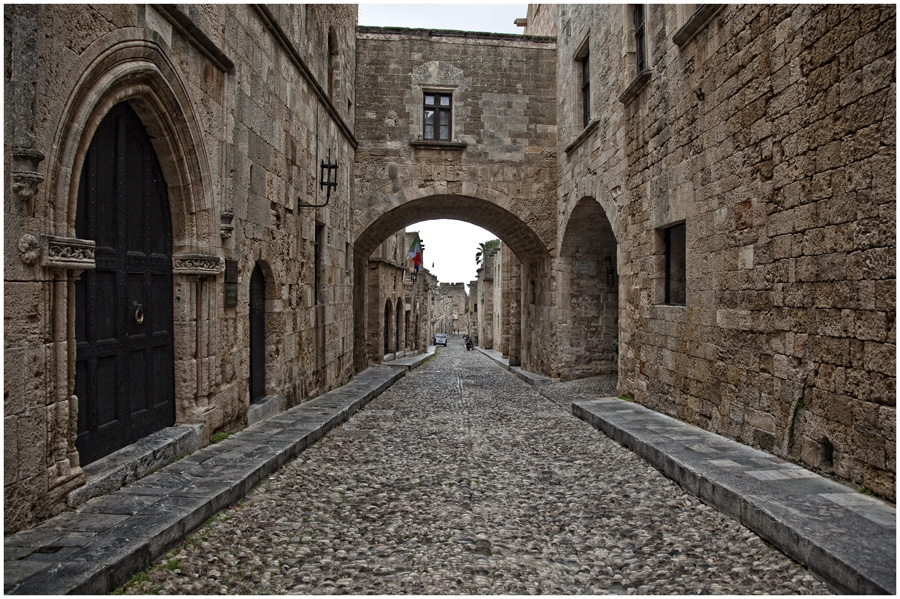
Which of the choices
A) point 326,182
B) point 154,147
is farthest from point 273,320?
point 154,147

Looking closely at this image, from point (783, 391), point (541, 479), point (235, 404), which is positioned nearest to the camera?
point (783, 391)

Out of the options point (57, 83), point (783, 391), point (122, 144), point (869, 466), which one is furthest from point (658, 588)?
point (122, 144)

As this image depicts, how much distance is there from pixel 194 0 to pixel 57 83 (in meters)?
2.08

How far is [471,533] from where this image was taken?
3.60m

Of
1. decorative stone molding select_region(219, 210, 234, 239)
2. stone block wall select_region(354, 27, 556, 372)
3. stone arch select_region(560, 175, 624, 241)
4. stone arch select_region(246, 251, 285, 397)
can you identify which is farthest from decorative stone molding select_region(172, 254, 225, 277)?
stone block wall select_region(354, 27, 556, 372)

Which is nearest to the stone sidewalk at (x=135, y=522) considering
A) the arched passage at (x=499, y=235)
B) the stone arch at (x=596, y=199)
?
the stone arch at (x=596, y=199)

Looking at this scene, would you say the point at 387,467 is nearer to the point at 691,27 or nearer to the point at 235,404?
the point at 235,404

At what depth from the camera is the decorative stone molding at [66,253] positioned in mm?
3021

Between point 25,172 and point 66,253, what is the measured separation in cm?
47

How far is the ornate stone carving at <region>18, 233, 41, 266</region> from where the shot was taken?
9.47 feet

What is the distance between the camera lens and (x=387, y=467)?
5195 mm

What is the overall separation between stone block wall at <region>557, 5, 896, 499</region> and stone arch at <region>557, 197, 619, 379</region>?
359cm

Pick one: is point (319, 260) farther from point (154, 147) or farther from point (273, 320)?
point (154, 147)

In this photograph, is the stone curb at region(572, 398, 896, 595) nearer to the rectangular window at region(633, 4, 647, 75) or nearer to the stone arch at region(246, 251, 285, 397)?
the stone arch at region(246, 251, 285, 397)
